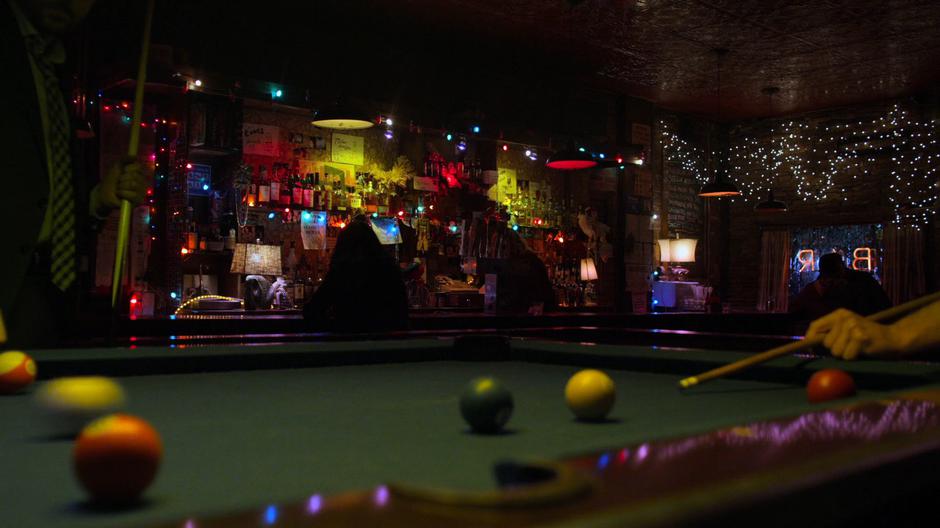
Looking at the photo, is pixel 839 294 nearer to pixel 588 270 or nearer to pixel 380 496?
pixel 588 270

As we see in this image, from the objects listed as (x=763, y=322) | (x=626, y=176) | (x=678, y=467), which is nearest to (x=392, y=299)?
(x=763, y=322)

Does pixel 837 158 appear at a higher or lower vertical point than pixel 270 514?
higher

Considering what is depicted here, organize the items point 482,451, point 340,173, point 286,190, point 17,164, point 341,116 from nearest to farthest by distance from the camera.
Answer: point 482,451 < point 17,164 < point 341,116 < point 286,190 < point 340,173

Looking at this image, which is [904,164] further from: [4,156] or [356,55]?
[4,156]

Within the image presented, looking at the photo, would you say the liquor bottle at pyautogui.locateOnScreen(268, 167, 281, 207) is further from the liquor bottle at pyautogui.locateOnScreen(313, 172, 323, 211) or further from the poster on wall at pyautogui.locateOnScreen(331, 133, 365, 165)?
the poster on wall at pyautogui.locateOnScreen(331, 133, 365, 165)

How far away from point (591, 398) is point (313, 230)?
7493mm

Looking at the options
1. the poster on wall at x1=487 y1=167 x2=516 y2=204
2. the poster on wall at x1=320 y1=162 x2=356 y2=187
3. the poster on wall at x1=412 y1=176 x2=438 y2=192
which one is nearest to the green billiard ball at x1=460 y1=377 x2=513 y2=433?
the poster on wall at x1=320 y1=162 x2=356 y2=187

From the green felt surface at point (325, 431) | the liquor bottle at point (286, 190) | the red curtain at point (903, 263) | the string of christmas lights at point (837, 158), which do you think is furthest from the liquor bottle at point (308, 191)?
the red curtain at point (903, 263)

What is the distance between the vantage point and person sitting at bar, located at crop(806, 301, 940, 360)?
2.21 m

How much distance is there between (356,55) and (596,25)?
2.50 metres

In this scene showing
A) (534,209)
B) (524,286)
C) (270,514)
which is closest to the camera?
(270,514)

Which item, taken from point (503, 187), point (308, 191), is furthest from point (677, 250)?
point (308, 191)

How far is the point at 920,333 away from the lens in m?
2.23

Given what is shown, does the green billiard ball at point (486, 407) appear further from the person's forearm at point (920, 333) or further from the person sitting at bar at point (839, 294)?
the person sitting at bar at point (839, 294)
